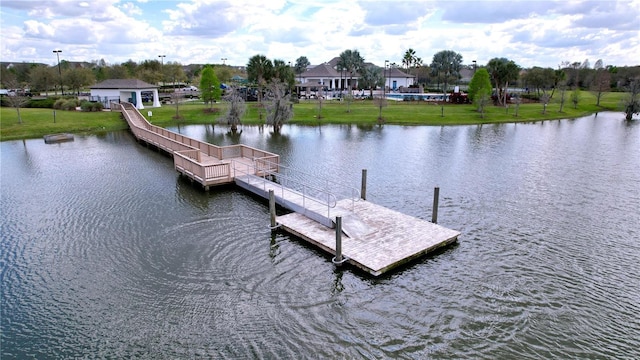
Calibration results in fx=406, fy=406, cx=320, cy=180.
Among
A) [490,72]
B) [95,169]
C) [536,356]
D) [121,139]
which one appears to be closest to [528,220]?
[536,356]

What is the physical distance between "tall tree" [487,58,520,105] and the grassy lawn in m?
4.99

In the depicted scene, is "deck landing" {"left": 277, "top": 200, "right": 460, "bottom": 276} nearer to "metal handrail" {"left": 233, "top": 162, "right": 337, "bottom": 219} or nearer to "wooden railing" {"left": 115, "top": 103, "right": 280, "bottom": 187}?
"metal handrail" {"left": 233, "top": 162, "right": 337, "bottom": 219}

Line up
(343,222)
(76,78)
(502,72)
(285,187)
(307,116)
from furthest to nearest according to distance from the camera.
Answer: (76,78), (502,72), (307,116), (285,187), (343,222)

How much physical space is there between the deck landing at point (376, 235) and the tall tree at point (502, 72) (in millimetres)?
62613

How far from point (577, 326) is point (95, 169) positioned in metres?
29.7

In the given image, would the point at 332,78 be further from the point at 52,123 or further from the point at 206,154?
the point at 206,154

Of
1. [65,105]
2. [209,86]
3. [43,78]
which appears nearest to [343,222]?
[209,86]

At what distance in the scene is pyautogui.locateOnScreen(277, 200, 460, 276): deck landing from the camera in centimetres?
1491

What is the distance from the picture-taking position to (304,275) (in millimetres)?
14359

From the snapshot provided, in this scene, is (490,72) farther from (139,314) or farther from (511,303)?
(139,314)

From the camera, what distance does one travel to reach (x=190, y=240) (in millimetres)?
17000

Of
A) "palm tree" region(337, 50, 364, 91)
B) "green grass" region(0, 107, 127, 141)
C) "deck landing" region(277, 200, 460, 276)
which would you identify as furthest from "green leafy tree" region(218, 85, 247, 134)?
"palm tree" region(337, 50, 364, 91)

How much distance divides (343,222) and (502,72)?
66.2 m

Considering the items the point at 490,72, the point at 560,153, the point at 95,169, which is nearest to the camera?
the point at 95,169
